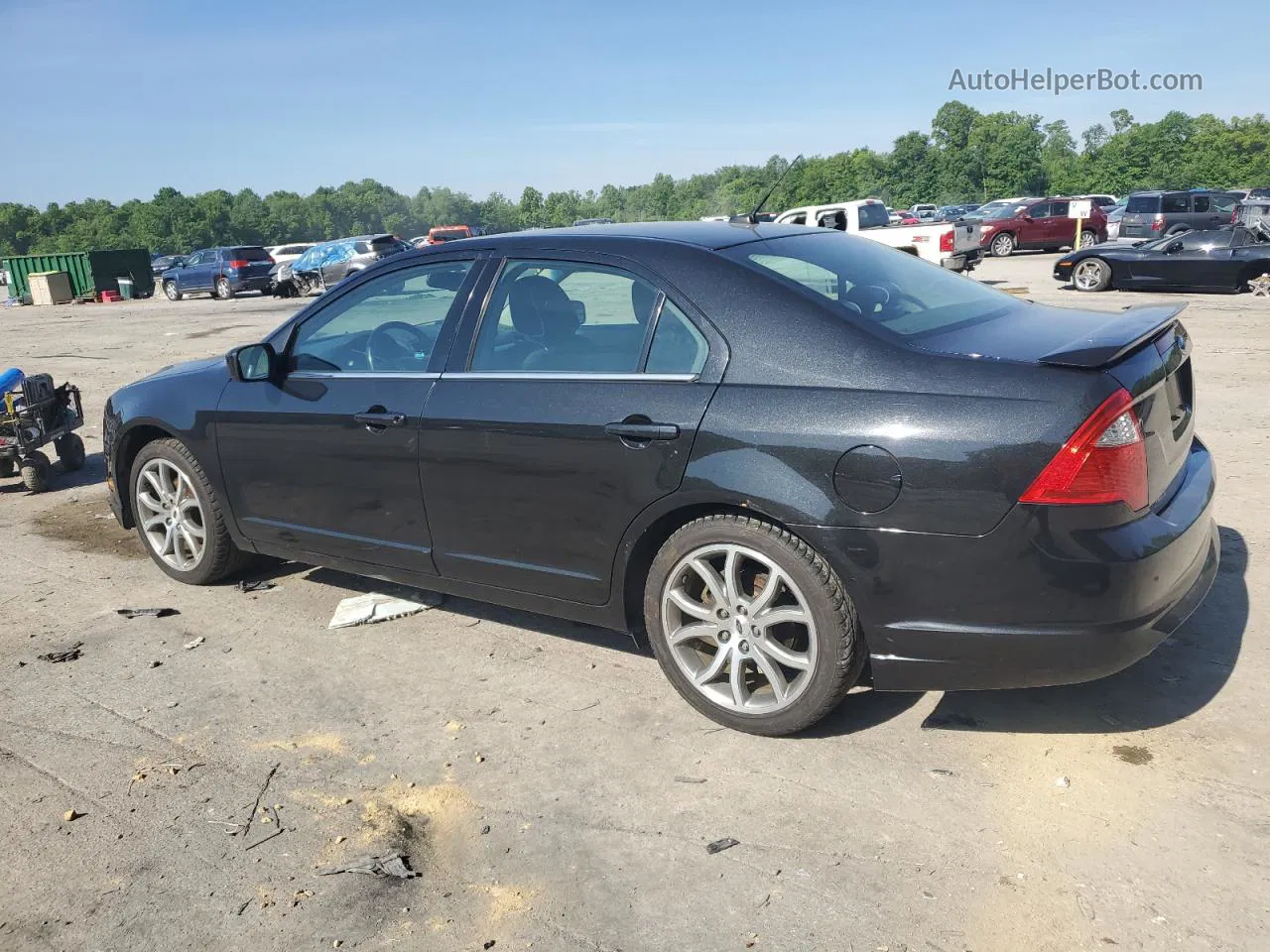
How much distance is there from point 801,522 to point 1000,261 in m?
29.3

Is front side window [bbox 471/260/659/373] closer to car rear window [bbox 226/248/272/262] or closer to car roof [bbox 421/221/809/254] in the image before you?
car roof [bbox 421/221/809/254]

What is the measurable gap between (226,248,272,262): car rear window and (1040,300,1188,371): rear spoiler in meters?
34.7

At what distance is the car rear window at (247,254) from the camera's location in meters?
34.4

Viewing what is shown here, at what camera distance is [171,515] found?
5.36 meters

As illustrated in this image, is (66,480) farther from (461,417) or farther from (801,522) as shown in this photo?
(801,522)

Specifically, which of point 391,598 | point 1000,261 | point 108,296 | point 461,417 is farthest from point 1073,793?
point 108,296

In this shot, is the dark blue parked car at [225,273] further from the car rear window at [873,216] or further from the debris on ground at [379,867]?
the debris on ground at [379,867]

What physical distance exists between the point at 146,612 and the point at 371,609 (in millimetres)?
1118

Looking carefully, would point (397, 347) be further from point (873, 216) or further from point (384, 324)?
point (873, 216)

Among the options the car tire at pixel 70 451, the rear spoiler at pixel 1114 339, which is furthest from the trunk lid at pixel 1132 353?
the car tire at pixel 70 451

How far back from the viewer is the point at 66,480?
26.5 ft

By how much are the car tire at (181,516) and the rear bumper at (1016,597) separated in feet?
10.7

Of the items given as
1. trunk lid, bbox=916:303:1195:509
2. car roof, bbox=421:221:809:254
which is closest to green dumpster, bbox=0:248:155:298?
car roof, bbox=421:221:809:254

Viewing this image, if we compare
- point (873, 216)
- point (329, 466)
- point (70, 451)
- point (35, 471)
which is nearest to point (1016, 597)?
point (329, 466)
